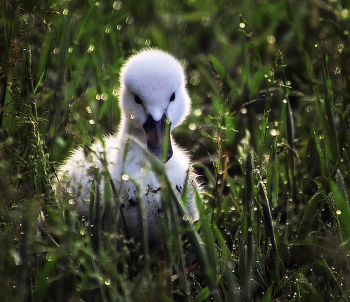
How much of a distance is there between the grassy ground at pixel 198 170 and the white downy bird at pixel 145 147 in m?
0.14

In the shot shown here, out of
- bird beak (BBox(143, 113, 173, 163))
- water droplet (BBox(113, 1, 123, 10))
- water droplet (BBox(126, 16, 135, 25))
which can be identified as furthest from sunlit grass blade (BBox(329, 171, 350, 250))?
water droplet (BBox(126, 16, 135, 25))

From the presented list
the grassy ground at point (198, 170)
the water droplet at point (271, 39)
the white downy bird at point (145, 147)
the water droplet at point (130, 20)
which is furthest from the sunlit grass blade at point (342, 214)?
the water droplet at point (130, 20)

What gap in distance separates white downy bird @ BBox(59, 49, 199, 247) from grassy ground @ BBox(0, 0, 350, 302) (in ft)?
0.46

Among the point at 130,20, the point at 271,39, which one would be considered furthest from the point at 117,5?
the point at 271,39

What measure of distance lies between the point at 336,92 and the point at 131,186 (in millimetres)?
1218

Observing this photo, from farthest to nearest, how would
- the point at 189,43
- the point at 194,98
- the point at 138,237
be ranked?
the point at 189,43 < the point at 194,98 < the point at 138,237

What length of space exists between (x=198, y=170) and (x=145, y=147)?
892 mm

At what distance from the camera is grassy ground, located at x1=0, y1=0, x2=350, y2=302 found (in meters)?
1.74

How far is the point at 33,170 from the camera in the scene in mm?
2107

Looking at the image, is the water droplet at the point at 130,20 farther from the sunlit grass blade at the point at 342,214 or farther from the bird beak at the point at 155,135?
the sunlit grass blade at the point at 342,214

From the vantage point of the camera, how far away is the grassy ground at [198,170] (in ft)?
5.71

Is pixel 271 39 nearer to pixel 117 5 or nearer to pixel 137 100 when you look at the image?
pixel 117 5

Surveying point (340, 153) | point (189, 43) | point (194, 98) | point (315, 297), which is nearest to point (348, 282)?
point (315, 297)

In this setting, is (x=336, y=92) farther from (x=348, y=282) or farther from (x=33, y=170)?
(x=33, y=170)
